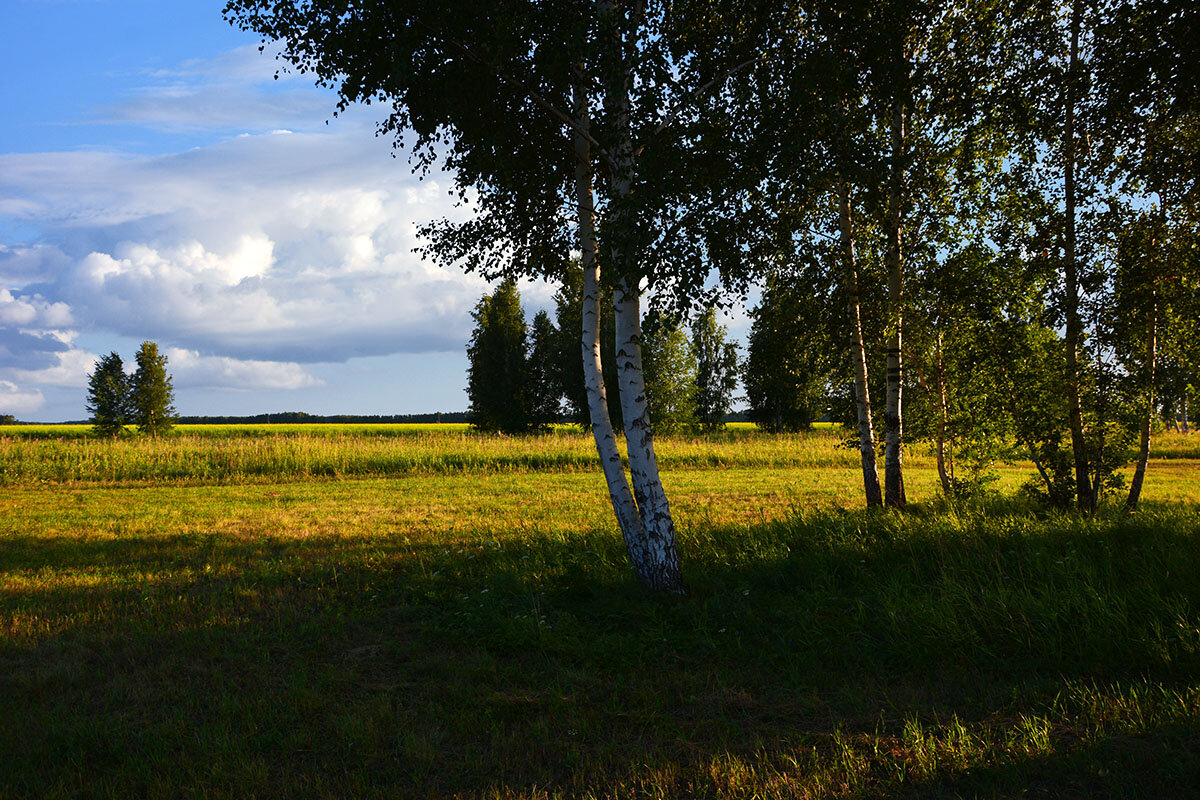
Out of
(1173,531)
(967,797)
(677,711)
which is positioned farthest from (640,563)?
(1173,531)

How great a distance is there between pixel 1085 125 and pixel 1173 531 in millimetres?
7587

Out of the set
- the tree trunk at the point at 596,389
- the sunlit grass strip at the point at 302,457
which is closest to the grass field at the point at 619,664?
the tree trunk at the point at 596,389

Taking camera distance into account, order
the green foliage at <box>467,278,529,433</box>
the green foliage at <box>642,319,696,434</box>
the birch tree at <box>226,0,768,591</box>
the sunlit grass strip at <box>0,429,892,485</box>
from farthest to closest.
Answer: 1. the green foliage at <box>467,278,529,433</box>
2. the green foliage at <box>642,319,696,434</box>
3. the sunlit grass strip at <box>0,429,892,485</box>
4. the birch tree at <box>226,0,768,591</box>

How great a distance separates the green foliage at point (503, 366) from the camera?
56219mm

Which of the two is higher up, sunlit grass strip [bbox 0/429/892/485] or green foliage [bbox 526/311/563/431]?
green foliage [bbox 526/311/563/431]

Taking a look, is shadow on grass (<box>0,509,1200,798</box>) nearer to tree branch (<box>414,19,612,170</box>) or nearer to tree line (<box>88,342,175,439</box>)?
tree branch (<box>414,19,612,170</box>)

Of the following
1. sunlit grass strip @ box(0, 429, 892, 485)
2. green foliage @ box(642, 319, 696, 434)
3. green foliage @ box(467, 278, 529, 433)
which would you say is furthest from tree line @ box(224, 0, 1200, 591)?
green foliage @ box(467, 278, 529, 433)

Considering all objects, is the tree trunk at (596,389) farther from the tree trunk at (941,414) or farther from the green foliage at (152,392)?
the green foliage at (152,392)

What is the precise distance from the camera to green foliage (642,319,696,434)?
51.4 metres

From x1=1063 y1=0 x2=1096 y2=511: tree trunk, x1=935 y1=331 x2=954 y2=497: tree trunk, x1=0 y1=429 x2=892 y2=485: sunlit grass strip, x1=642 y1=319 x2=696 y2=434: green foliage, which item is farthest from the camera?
x1=642 y1=319 x2=696 y2=434: green foliage

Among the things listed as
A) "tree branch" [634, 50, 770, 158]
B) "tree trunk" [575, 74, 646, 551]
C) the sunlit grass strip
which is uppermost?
"tree branch" [634, 50, 770, 158]

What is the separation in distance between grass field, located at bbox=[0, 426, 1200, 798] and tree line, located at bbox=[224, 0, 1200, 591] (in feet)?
5.89

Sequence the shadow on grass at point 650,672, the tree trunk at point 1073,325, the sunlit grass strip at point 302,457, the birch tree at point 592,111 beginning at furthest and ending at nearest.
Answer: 1. the sunlit grass strip at point 302,457
2. the tree trunk at point 1073,325
3. the birch tree at point 592,111
4. the shadow on grass at point 650,672

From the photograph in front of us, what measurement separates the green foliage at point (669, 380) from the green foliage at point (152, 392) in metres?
49.2
